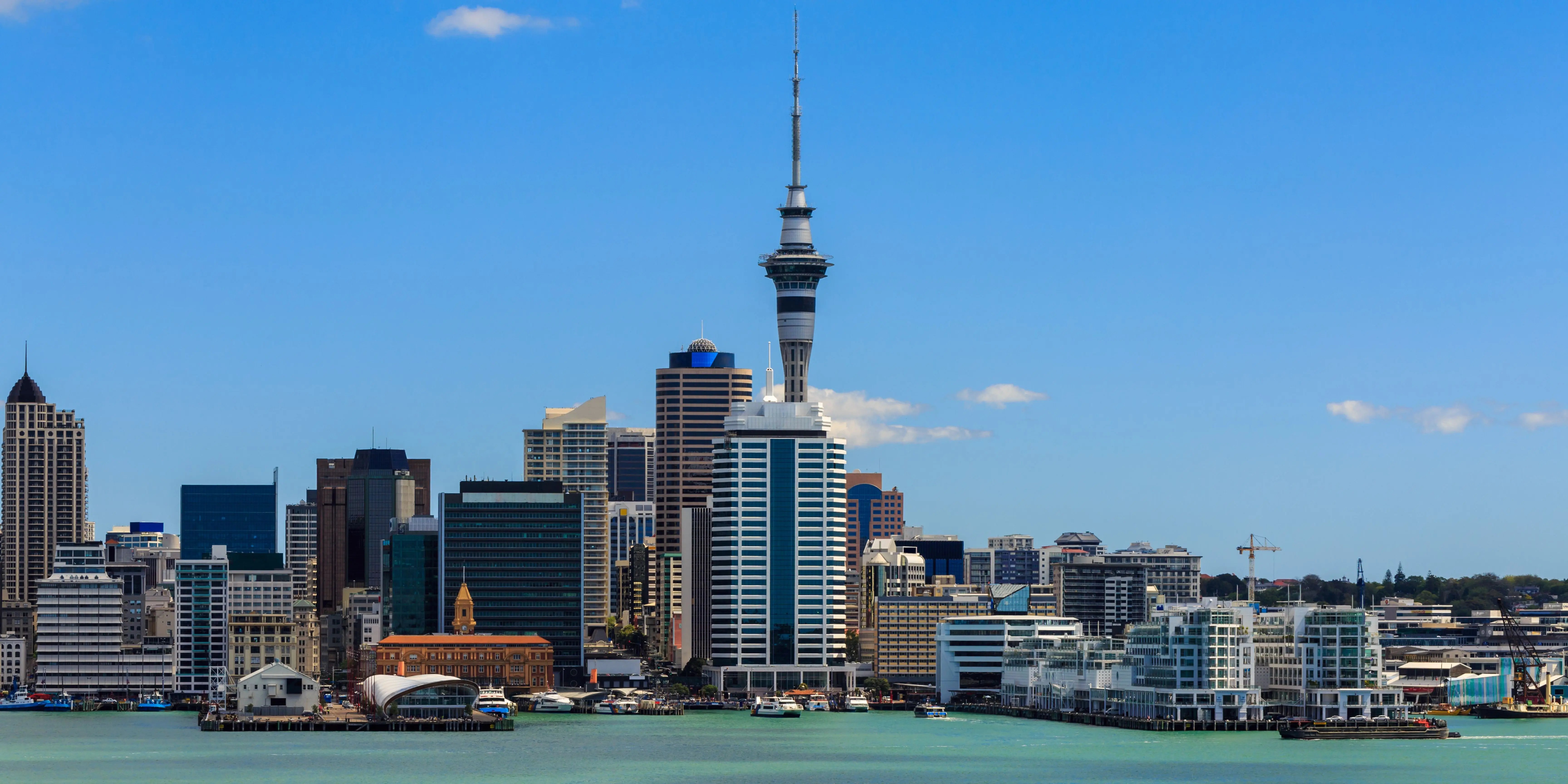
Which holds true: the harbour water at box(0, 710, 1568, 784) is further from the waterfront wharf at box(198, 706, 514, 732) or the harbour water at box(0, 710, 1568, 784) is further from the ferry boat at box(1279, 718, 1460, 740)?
the waterfront wharf at box(198, 706, 514, 732)

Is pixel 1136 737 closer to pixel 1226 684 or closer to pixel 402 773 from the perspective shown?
pixel 1226 684

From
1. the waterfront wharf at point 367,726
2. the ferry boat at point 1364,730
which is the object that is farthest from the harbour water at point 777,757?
the waterfront wharf at point 367,726

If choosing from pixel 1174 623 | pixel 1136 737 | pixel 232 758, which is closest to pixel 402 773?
pixel 232 758

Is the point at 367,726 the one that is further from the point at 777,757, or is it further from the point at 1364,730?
the point at 1364,730

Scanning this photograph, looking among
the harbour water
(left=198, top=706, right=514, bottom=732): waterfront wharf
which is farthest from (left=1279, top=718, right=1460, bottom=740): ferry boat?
(left=198, top=706, right=514, bottom=732): waterfront wharf

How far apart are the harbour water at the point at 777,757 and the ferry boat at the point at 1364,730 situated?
71.6 inches

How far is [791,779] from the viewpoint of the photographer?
141m

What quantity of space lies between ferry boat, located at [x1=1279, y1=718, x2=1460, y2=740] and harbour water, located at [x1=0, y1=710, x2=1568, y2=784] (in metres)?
1.82

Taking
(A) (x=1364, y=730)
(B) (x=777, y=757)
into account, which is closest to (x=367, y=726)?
(B) (x=777, y=757)

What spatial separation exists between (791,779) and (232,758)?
40157mm

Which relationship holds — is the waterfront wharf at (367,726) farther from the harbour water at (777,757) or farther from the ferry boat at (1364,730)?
the ferry boat at (1364,730)

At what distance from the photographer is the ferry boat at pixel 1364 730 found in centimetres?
17838

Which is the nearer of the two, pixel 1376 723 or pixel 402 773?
pixel 402 773

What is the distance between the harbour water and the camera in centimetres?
14288
